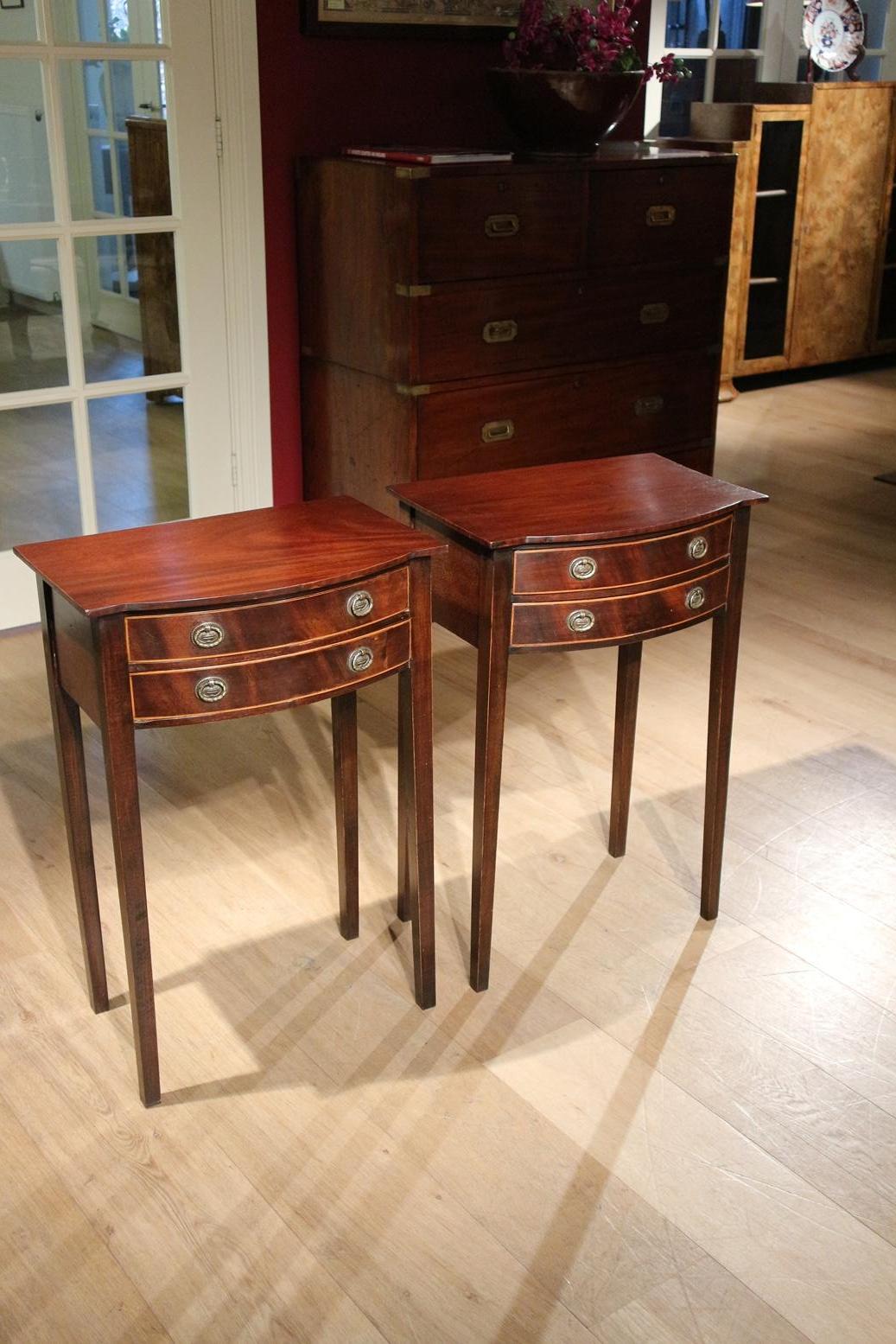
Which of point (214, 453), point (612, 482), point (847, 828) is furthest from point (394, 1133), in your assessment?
point (214, 453)

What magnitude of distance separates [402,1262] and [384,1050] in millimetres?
377

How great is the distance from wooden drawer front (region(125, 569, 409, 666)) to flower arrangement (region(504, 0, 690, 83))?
2.16 meters

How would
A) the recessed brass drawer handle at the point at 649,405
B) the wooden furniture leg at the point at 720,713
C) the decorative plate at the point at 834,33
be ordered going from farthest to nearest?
the decorative plate at the point at 834,33 < the recessed brass drawer handle at the point at 649,405 < the wooden furniture leg at the point at 720,713

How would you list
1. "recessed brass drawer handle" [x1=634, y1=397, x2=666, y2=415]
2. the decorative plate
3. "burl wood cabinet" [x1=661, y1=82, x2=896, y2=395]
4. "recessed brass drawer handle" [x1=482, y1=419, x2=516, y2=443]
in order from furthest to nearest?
the decorative plate, "burl wood cabinet" [x1=661, y1=82, x2=896, y2=395], "recessed brass drawer handle" [x1=634, y1=397, x2=666, y2=415], "recessed brass drawer handle" [x1=482, y1=419, x2=516, y2=443]

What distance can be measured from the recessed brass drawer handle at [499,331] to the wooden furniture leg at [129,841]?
1889 mm

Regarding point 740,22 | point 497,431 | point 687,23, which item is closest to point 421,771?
point 497,431

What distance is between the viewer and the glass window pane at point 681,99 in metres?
5.56

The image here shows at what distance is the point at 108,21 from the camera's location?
124 inches

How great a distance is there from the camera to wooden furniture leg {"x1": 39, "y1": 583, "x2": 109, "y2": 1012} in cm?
183

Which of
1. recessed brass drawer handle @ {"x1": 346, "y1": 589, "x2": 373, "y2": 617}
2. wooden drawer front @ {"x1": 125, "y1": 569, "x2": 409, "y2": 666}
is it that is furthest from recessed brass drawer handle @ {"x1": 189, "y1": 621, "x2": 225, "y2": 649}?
recessed brass drawer handle @ {"x1": 346, "y1": 589, "x2": 373, "y2": 617}

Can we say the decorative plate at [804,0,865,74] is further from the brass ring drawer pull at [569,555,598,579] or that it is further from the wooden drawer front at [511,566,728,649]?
the brass ring drawer pull at [569,555,598,579]

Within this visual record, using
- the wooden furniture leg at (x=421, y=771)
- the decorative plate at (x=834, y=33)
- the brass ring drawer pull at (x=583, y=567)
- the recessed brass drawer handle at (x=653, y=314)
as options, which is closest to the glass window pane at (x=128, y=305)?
the recessed brass drawer handle at (x=653, y=314)

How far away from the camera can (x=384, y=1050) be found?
1.95m

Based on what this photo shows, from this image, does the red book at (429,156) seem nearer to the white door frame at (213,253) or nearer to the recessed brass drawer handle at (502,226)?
the recessed brass drawer handle at (502,226)
